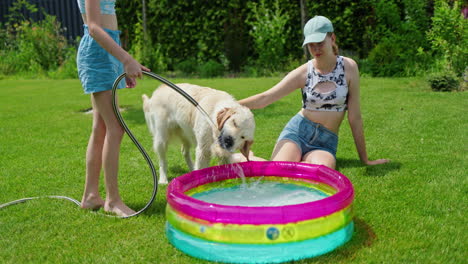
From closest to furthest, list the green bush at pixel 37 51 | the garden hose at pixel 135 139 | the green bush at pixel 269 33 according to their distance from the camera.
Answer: the garden hose at pixel 135 139, the green bush at pixel 269 33, the green bush at pixel 37 51

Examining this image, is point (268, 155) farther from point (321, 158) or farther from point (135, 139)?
point (135, 139)

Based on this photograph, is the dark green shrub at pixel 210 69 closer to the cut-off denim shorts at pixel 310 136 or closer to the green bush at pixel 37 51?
the green bush at pixel 37 51

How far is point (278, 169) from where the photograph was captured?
156 inches

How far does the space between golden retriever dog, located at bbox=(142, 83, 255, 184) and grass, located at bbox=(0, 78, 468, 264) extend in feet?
1.72

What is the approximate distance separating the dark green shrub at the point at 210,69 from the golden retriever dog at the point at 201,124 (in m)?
8.39

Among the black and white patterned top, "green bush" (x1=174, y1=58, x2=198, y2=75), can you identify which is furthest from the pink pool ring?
"green bush" (x1=174, y1=58, x2=198, y2=75)

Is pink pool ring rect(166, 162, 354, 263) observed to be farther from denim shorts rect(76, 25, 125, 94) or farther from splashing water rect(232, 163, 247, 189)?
denim shorts rect(76, 25, 125, 94)

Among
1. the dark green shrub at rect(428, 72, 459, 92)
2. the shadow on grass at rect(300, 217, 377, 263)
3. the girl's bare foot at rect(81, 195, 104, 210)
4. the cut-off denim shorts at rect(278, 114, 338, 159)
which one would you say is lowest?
the dark green shrub at rect(428, 72, 459, 92)

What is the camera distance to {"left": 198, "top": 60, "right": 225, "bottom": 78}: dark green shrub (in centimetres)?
1323

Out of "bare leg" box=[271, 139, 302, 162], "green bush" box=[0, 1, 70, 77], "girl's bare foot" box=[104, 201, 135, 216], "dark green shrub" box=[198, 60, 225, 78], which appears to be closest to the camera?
"girl's bare foot" box=[104, 201, 135, 216]

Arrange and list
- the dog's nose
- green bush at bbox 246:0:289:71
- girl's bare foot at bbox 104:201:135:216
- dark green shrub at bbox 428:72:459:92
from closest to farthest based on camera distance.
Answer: the dog's nose → girl's bare foot at bbox 104:201:135:216 → dark green shrub at bbox 428:72:459:92 → green bush at bbox 246:0:289:71

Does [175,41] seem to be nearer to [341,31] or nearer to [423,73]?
[341,31]

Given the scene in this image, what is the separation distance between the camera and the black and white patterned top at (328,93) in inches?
172

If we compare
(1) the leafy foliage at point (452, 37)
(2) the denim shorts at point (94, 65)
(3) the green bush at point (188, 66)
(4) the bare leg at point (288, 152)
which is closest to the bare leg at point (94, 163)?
(2) the denim shorts at point (94, 65)
